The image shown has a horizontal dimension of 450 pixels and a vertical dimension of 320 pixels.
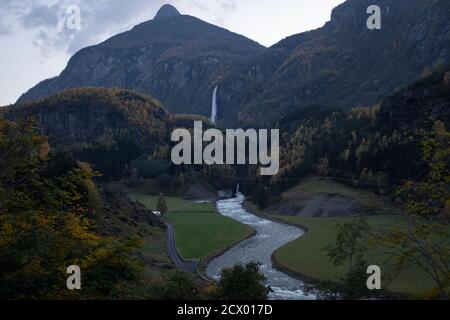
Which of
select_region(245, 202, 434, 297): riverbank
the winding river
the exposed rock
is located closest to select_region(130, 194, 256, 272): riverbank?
the winding river

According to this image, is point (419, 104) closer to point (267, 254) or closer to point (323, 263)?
point (267, 254)

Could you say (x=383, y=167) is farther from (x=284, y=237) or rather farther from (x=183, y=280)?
(x=183, y=280)

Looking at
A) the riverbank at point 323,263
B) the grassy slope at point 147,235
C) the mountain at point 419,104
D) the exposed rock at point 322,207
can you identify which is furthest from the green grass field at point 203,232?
the mountain at point 419,104

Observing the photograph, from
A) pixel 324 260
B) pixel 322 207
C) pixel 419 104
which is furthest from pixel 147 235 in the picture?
pixel 419 104

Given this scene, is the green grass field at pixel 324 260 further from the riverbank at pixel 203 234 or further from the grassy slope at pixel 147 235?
the grassy slope at pixel 147 235

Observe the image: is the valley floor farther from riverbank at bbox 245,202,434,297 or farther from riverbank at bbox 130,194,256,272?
riverbank at bbox 130,194,256,272

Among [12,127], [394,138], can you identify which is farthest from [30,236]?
[394,138]
